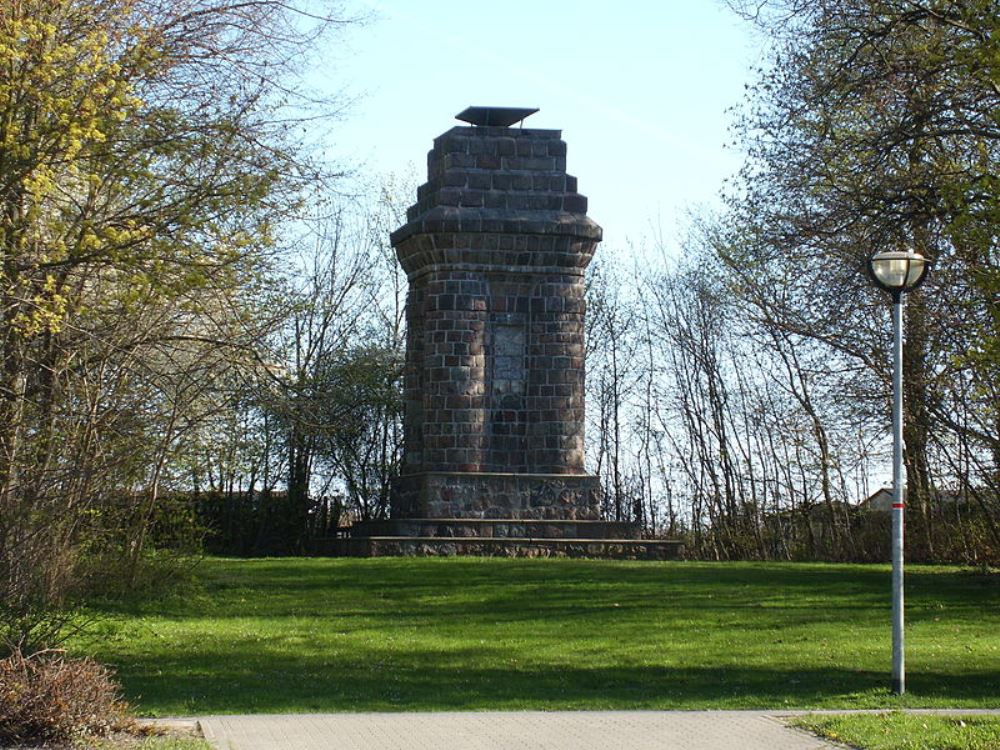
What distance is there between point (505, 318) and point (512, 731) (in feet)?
54.9

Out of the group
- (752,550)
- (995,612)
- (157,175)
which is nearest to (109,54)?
(157,175)

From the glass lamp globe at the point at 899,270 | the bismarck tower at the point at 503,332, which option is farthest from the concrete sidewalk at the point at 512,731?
the bismarck tower at the point at 503,332

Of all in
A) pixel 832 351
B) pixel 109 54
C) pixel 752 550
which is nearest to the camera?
pixel 109 54

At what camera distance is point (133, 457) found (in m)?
16.6

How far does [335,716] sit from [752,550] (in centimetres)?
2501

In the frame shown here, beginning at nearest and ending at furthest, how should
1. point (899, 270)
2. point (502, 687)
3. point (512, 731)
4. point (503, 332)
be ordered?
1. point (512, 731)
2. point (899, 270)
3. point (502, 687)
4. point (503, 332)

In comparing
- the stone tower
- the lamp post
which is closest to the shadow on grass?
the lamp post

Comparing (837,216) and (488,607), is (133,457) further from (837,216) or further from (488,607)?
(837,216)

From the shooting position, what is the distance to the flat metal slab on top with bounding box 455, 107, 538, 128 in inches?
1069

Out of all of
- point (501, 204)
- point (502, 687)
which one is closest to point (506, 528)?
point (501, 204)

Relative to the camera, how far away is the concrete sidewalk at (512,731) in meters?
10.1

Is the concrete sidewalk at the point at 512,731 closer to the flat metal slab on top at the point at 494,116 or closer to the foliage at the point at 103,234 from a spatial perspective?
the foliage at the point at 103,234

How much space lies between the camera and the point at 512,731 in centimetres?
1068

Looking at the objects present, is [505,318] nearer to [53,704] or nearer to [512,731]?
[512,731]
